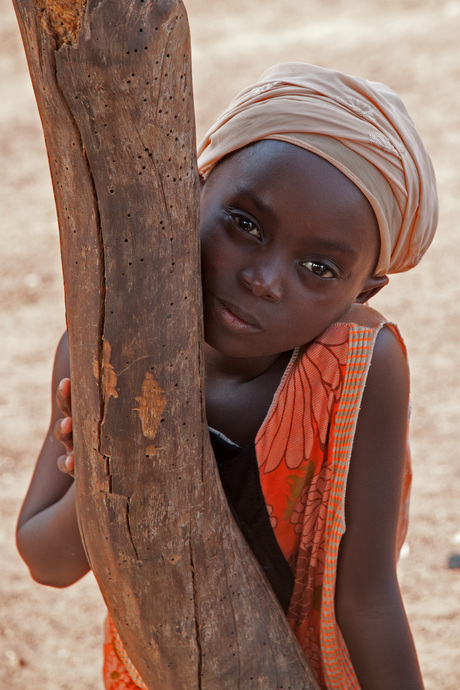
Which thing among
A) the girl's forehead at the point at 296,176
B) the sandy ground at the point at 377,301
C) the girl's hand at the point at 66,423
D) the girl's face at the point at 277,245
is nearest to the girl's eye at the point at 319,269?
the girl's face at the point at 277,245

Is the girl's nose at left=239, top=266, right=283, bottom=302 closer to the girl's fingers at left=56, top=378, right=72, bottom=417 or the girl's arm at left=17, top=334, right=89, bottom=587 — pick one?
the girl's fingers at left=56, top=378, right=72, bottom=417

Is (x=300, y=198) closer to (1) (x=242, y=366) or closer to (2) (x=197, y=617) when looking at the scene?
(1) (x=242, y=366)

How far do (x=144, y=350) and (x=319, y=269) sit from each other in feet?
1.23

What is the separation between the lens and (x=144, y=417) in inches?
46.9

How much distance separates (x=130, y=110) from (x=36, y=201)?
20.1 ft

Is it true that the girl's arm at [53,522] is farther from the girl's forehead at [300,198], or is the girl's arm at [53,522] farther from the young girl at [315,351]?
the girl's forehead at [300,198]

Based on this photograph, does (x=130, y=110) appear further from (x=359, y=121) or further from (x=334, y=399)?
(x=334, y=399)

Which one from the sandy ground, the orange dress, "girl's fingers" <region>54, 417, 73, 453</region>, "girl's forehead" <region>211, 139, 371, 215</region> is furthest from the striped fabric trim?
the sandy ground

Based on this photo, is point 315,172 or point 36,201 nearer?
point 315,172

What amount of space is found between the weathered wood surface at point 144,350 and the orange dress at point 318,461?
0.14 meters

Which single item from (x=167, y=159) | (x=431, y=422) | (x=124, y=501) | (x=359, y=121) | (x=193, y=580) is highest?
(x=431, y=422)

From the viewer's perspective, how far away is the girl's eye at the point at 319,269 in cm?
136

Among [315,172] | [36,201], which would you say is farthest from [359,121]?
[36,201]

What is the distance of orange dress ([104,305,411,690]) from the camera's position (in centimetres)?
142
